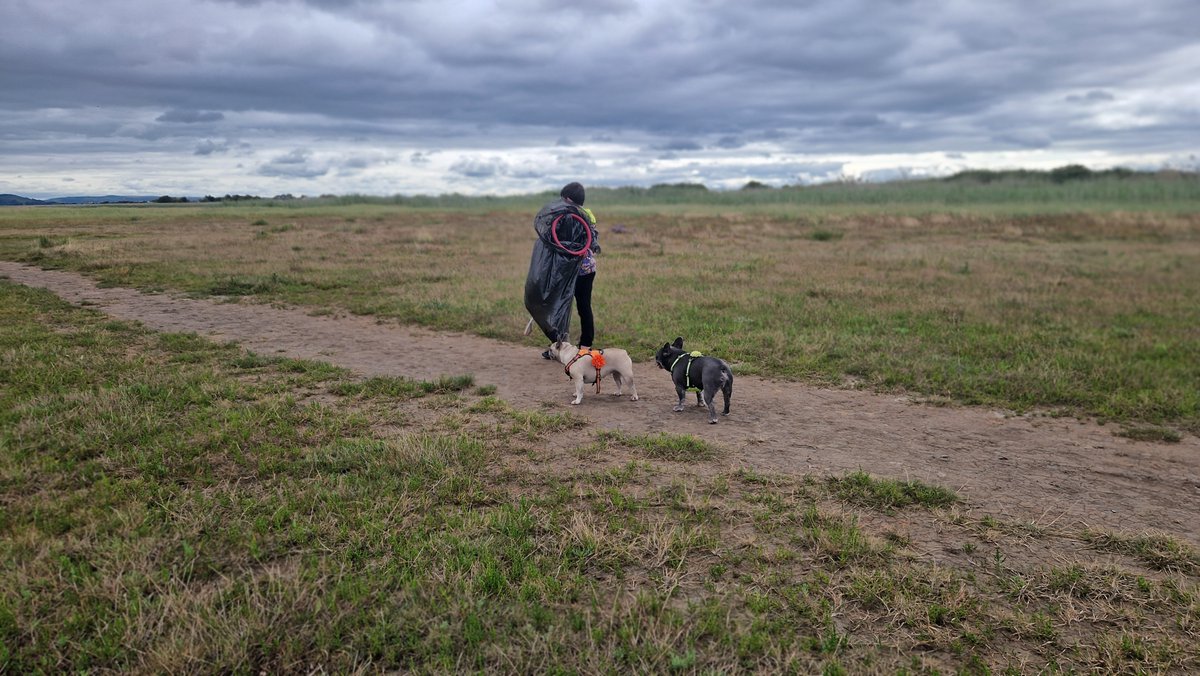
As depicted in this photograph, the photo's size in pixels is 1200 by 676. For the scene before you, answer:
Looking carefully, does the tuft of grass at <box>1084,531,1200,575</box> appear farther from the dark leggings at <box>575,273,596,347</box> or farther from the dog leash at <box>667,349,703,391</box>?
the dark leggings at <box>575,273,596,347</box>

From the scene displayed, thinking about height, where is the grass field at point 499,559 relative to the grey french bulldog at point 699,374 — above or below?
below

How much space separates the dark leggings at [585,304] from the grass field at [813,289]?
0.74 m

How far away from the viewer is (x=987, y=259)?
21281 mm

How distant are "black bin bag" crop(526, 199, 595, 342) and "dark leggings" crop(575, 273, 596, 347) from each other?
0.81 ft

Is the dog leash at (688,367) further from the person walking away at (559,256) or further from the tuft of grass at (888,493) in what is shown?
the person walking away at (559,256)

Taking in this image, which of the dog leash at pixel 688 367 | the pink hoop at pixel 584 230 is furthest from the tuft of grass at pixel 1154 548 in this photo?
the pink hoop at pixel 584 230

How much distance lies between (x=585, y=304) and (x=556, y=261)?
95 cm

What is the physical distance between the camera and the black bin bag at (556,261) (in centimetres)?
851

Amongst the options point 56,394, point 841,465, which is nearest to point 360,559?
point 841,465

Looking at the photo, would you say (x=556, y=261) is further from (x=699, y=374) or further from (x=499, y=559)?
(x=499, y=559)

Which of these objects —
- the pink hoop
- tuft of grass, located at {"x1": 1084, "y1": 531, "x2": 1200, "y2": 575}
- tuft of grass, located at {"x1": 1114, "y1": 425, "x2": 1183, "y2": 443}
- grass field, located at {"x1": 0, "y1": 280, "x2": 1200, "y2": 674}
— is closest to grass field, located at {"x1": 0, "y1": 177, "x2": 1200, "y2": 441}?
tuft of grass, located at {"x1": 1114, "y1": 425, "x2": 1183, "y2": 443}

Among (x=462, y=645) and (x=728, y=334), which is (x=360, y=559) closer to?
(x=462, y=645)

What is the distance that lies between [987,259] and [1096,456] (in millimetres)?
17608

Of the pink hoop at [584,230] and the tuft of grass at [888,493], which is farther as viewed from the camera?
the pink hoop at [584,230]
